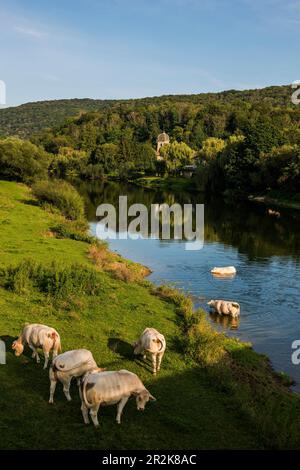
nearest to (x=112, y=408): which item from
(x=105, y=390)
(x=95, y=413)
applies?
(x=95, y=413)

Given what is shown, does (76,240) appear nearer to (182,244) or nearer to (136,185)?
(182,244)

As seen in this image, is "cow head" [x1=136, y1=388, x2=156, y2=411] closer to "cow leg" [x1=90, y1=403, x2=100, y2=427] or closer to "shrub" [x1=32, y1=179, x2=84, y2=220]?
"cow leg" [x1=90, y1=403, x2=100, y2=427]

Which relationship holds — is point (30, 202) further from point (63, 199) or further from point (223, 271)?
point (223, 271)

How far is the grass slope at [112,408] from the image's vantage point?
41.2ft

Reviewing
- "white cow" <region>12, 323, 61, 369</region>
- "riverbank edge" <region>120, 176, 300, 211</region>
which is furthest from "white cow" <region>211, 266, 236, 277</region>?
"riverbank edge" <region>120, 176, 300, 211</region>

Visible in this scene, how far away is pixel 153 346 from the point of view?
17.4 m

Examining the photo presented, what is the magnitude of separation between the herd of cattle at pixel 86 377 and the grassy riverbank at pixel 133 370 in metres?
0.42

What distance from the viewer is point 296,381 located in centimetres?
1994

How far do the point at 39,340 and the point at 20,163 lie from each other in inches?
2632

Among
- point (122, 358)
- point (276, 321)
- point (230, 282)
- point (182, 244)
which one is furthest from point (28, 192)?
point (122, 358)

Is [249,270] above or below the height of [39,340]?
below

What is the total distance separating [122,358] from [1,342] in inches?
173

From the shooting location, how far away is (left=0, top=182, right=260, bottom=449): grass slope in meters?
12.6

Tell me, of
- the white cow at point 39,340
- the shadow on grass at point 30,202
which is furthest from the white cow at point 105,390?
the shadow on grass at point 30,202
